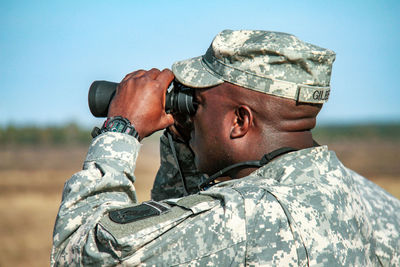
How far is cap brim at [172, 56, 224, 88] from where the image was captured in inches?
85.3

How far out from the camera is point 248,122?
208cm

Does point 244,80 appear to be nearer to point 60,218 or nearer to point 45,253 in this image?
point 60,218

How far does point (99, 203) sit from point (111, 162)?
17 centimetres

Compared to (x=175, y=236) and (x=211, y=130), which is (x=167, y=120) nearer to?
(x=211, y=130)

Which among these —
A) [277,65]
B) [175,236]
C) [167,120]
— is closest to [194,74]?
[167,120]

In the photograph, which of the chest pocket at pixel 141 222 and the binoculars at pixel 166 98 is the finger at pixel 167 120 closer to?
the binoculars at pixel 166 98

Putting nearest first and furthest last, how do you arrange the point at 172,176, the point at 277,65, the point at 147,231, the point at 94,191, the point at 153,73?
the point at 147,231
the point at 94,191
the point at 277,65
the point at 153,73
the point at 172,176

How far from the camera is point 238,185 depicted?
192cm

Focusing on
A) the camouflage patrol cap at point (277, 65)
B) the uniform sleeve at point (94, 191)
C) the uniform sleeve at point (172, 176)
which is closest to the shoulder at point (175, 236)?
the uniform sleeve at point (94, 191)

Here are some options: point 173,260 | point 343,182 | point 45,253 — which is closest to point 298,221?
point 343,182

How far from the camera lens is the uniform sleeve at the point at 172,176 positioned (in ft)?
9.19

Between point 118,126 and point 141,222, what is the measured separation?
488mm

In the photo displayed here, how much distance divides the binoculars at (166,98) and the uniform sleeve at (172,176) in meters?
0.51

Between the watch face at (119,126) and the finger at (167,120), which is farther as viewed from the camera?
the finger at (167,120)
